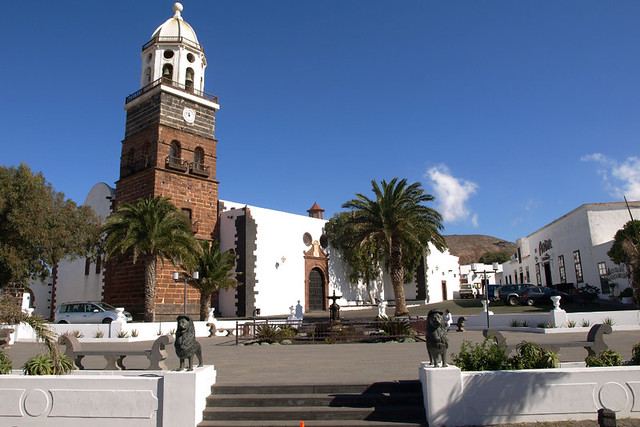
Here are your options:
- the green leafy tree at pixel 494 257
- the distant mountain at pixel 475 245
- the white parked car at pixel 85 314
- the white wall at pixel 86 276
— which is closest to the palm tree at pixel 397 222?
the white parked car at pixel 85 314

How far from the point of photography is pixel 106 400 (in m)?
6.81

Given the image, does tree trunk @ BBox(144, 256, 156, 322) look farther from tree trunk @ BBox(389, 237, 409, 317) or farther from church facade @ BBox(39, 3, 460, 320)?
tree trunk @ BBox(389, 237, 409, 317)

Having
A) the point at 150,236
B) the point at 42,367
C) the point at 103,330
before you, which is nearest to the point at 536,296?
the point at 150,236

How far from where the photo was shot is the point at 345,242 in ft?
116

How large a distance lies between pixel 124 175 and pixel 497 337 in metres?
24.7

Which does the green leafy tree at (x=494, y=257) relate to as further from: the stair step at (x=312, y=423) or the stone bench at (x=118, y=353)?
the stair step at (x=312, y=423)

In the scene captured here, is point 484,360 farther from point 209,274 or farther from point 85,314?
point 85,314

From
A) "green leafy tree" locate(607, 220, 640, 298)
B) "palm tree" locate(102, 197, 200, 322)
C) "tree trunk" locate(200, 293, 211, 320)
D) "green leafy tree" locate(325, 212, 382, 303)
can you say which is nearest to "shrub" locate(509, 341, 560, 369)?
"green leafy tree" locate(607, 220, 640, 298)

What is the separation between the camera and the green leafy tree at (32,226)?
883 inches

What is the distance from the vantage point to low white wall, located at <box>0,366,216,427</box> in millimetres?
6629

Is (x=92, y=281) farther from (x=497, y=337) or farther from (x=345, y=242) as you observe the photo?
(x=497, y=337)

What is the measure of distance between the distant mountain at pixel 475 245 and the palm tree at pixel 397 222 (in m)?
87.2

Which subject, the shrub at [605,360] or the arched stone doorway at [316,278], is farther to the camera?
the arched stone doorway at [316,278]

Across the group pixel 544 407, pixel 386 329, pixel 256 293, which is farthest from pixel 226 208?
pixel 544 407
